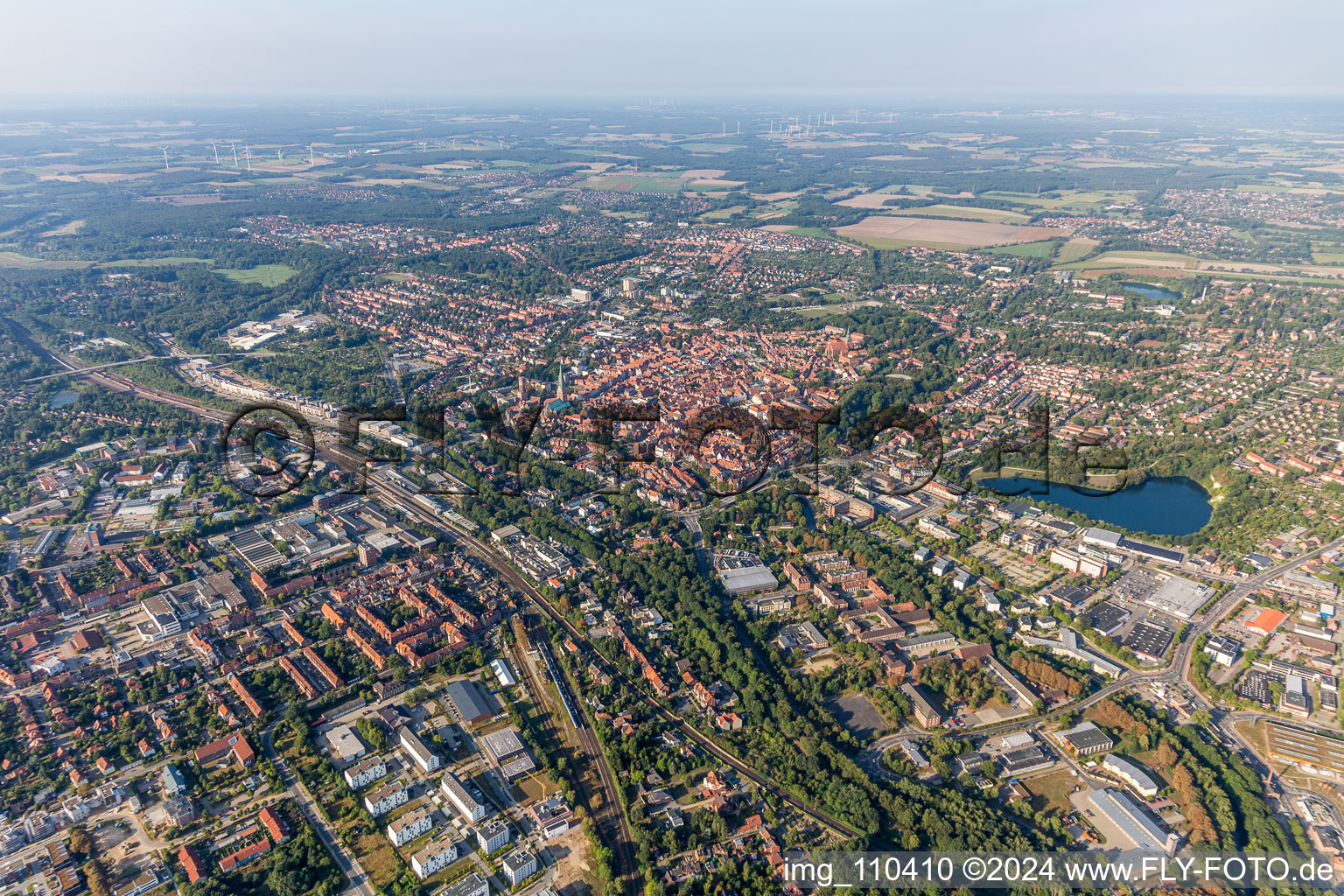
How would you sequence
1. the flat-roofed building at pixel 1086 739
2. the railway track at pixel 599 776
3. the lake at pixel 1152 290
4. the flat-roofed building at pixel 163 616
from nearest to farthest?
the railway track at pixel 599 776 → the flat-roofed building at pixel 1086 739 → the flat-roofed building at pixel 163 616 → the lake at pixel 1152 290

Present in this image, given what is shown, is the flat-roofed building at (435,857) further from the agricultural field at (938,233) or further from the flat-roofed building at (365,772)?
the agricultural field at (938,233)

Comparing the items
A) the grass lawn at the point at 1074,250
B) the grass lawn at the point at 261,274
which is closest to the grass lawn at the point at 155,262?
the grass lawn at the point at 261,274

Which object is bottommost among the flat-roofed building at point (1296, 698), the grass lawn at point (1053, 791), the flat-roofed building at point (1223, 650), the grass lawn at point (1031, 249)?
the grass lawn at point (1053, 791)

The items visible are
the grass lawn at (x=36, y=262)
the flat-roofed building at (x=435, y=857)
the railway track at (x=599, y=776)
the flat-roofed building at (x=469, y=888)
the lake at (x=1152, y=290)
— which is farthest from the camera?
the grass lawn at (x=36, y=262)

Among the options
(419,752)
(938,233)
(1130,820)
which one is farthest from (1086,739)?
(938,233)

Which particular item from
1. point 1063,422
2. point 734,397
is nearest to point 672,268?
point 734,397

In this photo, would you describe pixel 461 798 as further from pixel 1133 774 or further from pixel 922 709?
pixel 1133 774
